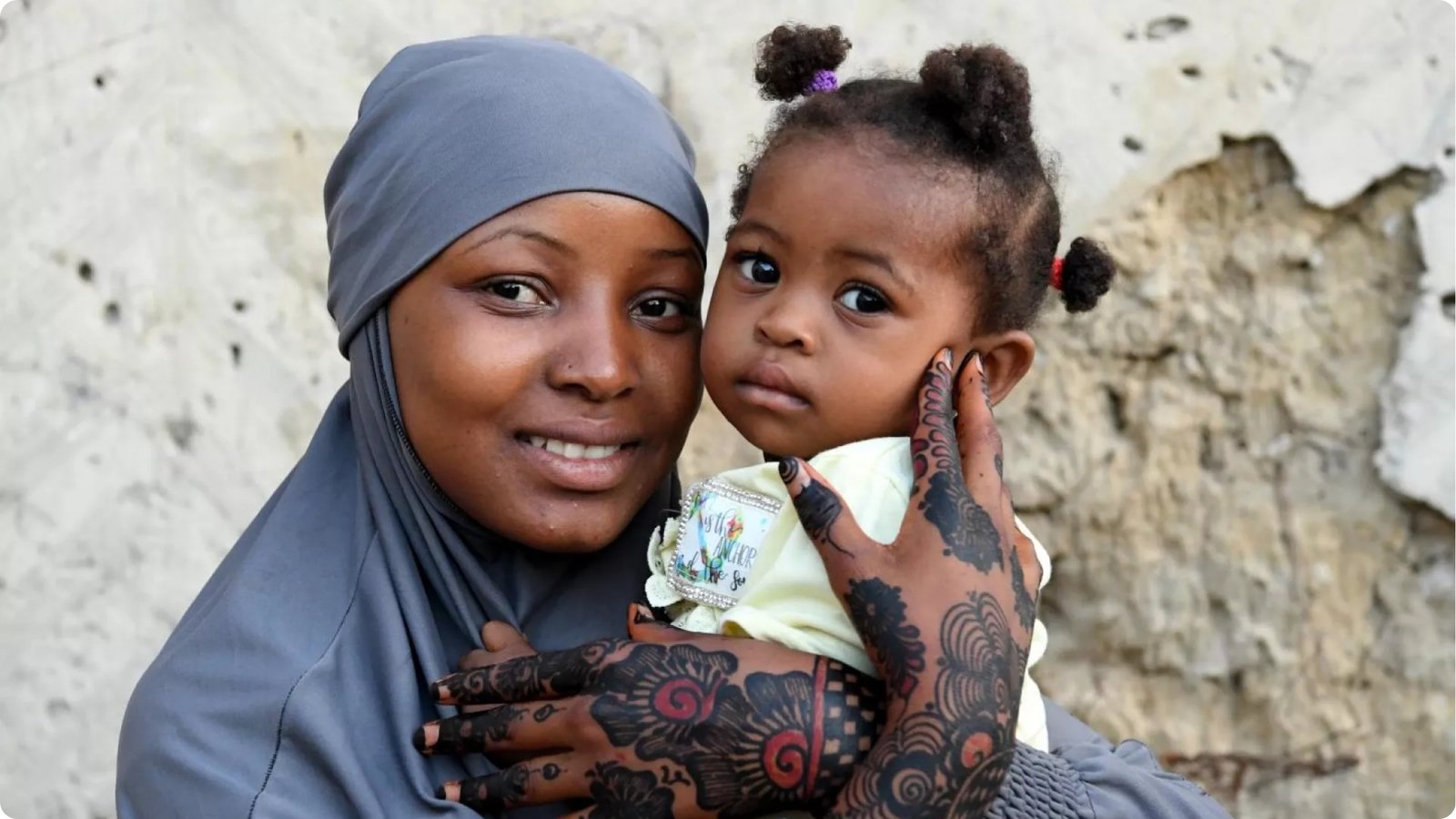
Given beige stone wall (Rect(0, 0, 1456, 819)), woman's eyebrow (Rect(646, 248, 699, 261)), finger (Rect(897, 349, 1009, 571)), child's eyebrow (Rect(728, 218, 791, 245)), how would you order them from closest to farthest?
finger (Rect(897, 349, 1009, 571)), child's eyebrow (Rect(728, 218, 791, 245)), woman's eyebrow (Rect(646, 248, 699, 261)), beige stone wall (Rect(0, 0, 1456, 819))

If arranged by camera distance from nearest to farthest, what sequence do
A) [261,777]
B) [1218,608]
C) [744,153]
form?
[261,777] < [744,153] < [1218,608]

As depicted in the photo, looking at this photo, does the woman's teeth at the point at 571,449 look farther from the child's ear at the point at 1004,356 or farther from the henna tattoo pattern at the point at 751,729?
the child's ear at the point at 1004,356

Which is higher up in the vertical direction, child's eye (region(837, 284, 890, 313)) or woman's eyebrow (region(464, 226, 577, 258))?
woman's eyebrow (region(464, 226, 577, 258))

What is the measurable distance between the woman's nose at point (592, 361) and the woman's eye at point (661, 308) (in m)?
0.11

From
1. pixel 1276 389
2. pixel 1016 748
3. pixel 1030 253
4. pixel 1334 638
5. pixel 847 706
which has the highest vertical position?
pixel 1030 253

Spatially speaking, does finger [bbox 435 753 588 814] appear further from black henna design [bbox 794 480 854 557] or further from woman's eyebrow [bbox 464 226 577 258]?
woman's eyebrow [bbox 464 226 577 258]

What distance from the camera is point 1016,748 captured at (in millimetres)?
2123

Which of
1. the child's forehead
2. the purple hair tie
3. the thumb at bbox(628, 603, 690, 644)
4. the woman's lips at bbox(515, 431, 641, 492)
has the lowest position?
the thumb at bbox(628, 603, 690, 644)

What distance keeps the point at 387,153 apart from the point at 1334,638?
2870 mm

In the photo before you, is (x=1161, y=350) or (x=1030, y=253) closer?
(x=1030, y=253)

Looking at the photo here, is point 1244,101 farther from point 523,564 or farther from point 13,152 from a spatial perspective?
point 13,152

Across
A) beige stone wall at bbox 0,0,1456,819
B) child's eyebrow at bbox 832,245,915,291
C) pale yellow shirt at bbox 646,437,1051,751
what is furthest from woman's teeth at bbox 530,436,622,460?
beige stone wall at bbox 0,0,1456,819

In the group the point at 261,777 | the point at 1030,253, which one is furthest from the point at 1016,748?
the point at 261,777

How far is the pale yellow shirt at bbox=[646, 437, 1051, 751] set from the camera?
6.51 ft
